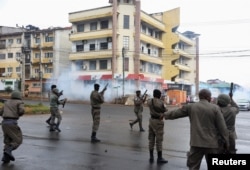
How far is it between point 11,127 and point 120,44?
138 feet

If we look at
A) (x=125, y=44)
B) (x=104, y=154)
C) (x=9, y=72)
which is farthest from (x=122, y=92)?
(x=104, y=154)

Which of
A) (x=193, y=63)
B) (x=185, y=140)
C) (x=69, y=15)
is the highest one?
(x=69, y=15)

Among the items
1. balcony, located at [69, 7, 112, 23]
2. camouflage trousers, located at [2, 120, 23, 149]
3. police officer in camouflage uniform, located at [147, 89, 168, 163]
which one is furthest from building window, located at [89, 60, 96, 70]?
camouflage trousers, located at [2, 120, 23, 149]

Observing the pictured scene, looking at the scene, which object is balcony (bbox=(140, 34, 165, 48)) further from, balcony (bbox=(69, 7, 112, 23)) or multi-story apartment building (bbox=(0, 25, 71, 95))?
multi-story apartment building (bbox=(0, 25, 71, 95))

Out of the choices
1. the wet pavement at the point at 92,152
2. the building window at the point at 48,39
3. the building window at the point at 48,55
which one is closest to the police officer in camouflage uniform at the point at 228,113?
the wet pavement at the point at 92,152

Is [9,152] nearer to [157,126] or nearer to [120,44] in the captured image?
[157,126]

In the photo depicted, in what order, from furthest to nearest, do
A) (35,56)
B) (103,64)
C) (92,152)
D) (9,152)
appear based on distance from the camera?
(35,56) < (103,64) < (92,152) < (9,152)

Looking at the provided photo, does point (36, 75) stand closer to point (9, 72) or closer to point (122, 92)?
point (9, 72)

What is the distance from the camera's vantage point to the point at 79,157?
9.16m

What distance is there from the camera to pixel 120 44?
1965 inches

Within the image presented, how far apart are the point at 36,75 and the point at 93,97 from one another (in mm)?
51989

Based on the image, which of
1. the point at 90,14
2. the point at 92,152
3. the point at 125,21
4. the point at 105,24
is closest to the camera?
the point at 92,152

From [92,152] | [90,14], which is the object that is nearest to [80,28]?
[90,14]

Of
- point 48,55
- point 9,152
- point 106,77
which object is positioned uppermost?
point 48,55
